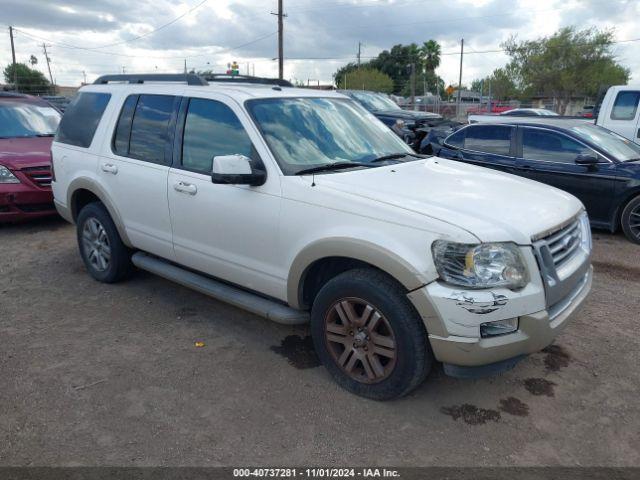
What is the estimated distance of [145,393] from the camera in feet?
11.1

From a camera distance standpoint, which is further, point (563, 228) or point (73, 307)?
point (73, 307)

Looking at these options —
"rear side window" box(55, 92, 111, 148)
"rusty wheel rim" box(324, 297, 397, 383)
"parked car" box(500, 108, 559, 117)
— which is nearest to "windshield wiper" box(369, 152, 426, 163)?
"rusty wheel rim" box(324, 297, 397, 383)

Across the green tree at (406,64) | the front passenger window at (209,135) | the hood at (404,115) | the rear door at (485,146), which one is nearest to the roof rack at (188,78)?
the front passenger window at (209,135)

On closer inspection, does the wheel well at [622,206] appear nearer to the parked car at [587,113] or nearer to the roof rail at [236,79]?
the roof rail at [236,79]

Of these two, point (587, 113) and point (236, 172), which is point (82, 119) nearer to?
point (236, 172)

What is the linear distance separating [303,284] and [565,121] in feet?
20.5

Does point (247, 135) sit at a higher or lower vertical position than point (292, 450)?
higher

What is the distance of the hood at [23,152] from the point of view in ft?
23.1

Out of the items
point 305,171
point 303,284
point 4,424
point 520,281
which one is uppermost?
point 305,171

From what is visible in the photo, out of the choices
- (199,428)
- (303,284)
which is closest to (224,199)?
(303,284)

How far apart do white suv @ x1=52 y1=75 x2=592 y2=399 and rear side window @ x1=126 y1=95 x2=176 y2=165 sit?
2 cm

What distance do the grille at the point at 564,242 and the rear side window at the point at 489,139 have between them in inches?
181

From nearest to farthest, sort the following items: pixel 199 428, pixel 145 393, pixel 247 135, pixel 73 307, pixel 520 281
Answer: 1. pixel 520 281
2. pixel 199 428
3. pixel 145 393
4. pixel 247 135
5. pixel 73 307

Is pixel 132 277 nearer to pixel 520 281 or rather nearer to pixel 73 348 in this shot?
pixel 73 348
